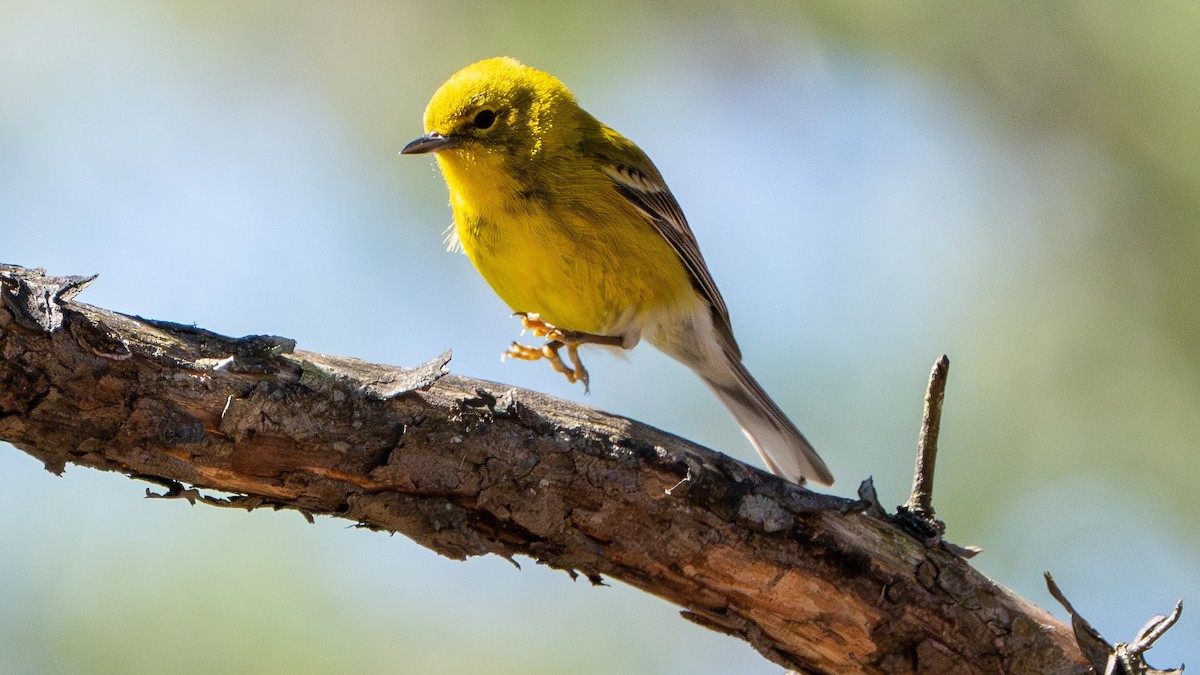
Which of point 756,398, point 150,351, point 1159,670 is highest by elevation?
point 756,398

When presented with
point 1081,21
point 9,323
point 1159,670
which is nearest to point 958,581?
point 1159,670

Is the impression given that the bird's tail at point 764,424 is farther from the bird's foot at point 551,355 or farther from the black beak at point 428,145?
the black beak at point 428,145

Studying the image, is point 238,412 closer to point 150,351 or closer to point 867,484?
point 150,351

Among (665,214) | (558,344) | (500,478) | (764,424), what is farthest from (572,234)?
(500,478)

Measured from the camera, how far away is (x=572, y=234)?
160 inches

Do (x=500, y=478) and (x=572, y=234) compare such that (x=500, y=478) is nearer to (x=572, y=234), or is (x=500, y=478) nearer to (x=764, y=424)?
(x=572, y=234)

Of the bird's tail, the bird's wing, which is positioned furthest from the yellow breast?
the bird's tail

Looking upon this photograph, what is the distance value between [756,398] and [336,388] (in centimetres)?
269

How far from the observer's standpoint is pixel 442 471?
2.55 meters

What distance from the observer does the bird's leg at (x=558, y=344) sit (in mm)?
4164

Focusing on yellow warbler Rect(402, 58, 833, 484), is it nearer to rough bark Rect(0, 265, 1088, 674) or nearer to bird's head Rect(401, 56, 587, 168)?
bird's head Rect(401, 56, 587, 168)

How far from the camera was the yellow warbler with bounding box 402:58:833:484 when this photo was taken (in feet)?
13.3

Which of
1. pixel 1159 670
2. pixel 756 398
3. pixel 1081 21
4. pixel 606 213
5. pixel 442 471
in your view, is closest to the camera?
pixel 442 471

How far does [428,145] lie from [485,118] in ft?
0.99
